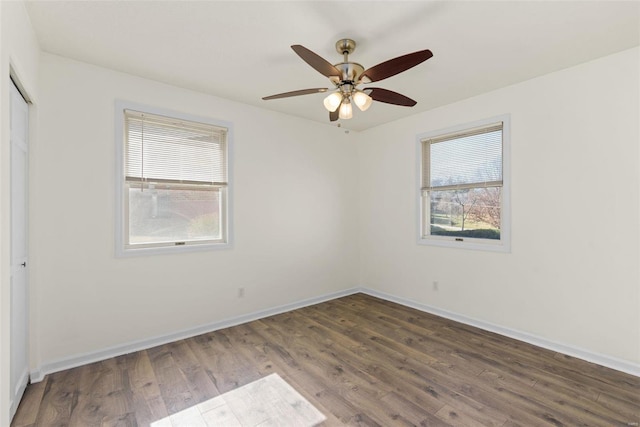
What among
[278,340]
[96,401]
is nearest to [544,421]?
[278,340]

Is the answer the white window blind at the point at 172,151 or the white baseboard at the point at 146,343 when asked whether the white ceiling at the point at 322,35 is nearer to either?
the white window blind at the point at 172,151

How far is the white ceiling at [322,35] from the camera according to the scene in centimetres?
200

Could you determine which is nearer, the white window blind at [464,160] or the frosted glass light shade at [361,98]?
the frosted glass light shade at [361,98]

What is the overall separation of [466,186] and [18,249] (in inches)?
166

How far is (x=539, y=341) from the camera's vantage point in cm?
303

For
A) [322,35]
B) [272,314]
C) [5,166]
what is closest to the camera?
[5,166]

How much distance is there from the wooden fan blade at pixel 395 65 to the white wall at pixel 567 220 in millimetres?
1875

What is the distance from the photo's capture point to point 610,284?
104 inches

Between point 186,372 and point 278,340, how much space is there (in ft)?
3.04

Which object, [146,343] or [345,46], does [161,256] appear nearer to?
[146,343]

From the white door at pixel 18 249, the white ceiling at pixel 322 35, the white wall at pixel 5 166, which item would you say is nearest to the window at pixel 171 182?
the white ceiling at pixel 322 35

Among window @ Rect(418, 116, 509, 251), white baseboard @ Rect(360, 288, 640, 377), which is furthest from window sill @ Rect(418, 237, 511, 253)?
white baseboard @ Rect(360, 288, 640, 377)

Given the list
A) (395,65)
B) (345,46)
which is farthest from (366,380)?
(345,46)

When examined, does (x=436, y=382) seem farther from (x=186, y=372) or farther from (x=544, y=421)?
(x=186, y=372)
